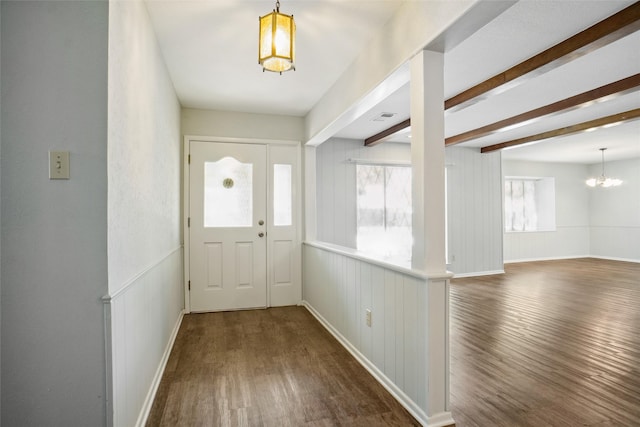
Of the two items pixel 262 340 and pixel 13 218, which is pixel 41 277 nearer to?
pixel 13 218

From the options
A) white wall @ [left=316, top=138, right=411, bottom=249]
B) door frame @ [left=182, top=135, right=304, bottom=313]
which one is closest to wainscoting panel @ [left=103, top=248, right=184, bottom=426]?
door frame @ [left=182, top=135, right=304, bottom=313]

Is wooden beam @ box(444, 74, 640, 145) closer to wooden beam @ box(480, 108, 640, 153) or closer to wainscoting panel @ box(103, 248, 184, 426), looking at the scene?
wooden beam @ box(480, 108, 640, 153)

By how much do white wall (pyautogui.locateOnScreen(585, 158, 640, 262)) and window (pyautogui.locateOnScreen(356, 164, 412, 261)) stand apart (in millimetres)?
5996

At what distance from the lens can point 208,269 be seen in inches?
161

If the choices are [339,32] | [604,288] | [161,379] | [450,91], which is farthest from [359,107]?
[604,288]

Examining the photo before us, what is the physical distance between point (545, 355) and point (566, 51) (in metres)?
2.39

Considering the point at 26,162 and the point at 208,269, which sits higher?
the point at 26,162

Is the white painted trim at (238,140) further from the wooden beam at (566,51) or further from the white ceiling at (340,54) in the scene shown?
the wooden beam at (566,51)

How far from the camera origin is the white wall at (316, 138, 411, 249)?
5328mm

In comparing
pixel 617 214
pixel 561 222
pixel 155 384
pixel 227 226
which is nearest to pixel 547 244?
pixel 561 222

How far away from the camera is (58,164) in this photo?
4.43 ft

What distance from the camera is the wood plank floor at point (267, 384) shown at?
196cm

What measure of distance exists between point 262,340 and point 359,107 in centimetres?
232

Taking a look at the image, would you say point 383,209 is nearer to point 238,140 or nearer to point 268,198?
point 268,198
